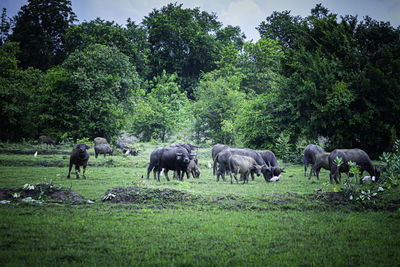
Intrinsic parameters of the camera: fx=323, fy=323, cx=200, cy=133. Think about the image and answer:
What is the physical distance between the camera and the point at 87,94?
33.2 metres

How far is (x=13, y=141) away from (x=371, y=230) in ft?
133

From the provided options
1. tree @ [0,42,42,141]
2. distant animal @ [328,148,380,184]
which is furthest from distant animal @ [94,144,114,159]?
distant animal @ [328,148,380,184]

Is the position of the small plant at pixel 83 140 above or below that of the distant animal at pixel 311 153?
below

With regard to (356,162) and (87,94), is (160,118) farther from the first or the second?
(356,162)

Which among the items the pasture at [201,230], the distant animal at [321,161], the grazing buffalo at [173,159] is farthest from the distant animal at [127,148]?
the pasture at [201,230]

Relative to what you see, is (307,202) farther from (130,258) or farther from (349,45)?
(349,45)

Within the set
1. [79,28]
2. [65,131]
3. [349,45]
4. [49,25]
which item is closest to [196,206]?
[349,45]

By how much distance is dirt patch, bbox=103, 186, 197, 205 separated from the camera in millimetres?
11812

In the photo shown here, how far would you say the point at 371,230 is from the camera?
8.36 meters

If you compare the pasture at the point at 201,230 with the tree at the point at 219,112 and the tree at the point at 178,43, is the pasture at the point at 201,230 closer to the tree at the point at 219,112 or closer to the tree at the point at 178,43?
the tree at the point at 219,112

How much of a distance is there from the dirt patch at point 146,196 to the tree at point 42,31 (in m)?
50.6

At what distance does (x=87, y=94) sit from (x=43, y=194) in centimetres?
2322

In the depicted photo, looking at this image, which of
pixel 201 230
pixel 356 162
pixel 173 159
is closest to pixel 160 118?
pixel 173 159

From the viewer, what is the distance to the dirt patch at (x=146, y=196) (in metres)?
11.8
